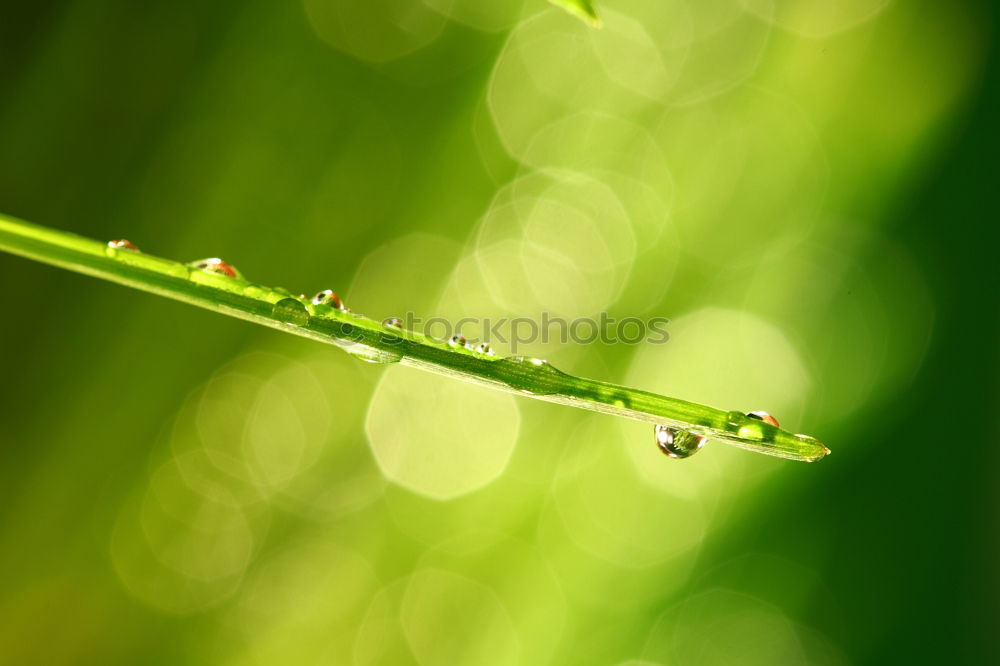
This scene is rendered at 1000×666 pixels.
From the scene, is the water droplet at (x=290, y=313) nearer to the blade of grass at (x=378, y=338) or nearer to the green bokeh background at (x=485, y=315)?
the blade of grass at (x=378, y=338)

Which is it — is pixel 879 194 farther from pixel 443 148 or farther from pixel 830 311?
pixel 443 148

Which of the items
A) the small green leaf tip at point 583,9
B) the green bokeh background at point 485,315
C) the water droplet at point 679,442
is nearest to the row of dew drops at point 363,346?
the water droplet at point 679,442

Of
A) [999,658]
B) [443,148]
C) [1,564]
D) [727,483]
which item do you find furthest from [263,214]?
[999,658]

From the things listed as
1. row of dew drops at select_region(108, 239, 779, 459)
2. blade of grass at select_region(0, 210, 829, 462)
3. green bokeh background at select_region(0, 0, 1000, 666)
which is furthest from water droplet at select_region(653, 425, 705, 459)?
green bokeh background at select_region(0, 0, 1000, 666)

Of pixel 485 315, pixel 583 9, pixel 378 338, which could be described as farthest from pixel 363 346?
pixel 485 315

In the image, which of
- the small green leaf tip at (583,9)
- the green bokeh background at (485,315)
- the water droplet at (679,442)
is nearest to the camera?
the small green leaf tip at (583,9)

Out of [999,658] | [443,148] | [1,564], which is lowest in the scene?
[1,564]

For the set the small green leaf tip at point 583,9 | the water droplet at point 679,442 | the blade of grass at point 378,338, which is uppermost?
the small green leaf tip at point 583,9
